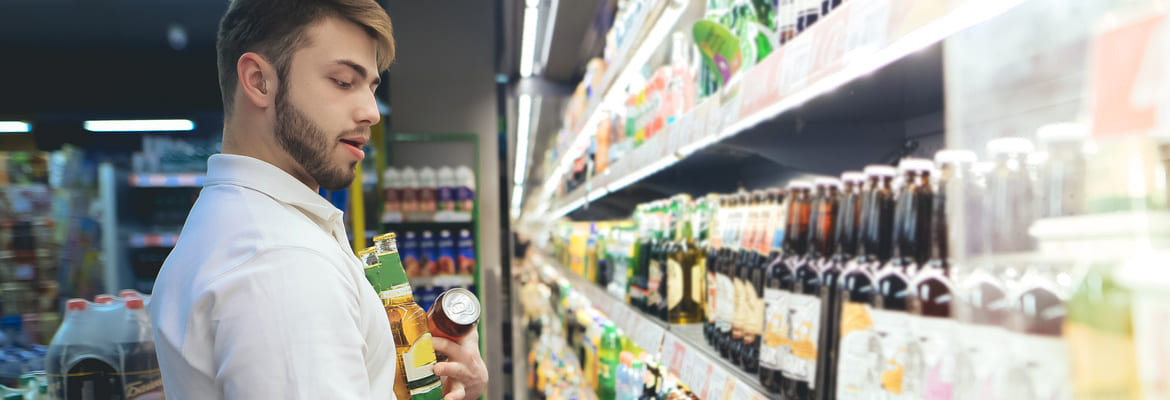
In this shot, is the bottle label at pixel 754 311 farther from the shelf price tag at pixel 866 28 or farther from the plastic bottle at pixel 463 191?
the plastic bottle at pixel 463 191

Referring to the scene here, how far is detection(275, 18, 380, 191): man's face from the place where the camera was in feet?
3.26

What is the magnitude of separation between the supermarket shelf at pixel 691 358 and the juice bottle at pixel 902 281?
0.26 meters

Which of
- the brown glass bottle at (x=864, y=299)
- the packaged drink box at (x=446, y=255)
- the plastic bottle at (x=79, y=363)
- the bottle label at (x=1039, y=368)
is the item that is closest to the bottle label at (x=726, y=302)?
the brown glass bottle at (x=864, y=299)

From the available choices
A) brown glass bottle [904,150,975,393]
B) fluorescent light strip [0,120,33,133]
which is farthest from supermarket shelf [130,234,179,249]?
brown glass bottle [904,150,975,393]

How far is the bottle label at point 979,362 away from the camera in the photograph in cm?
82

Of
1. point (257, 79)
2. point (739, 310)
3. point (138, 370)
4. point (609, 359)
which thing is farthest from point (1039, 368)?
point (609, 359)

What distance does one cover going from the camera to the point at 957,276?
1.01 meters

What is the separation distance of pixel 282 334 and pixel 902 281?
0.88 metres

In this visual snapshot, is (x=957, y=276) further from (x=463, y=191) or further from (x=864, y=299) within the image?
A: (x=463, y=191)

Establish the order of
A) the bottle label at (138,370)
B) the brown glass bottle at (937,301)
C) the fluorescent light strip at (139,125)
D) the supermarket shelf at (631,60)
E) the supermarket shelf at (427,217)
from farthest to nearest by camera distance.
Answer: the supermarket shelf at (427,217) < the fluorescent light strip at (139,125) < the supermarket shelf at (631,60) < the bottle label at (138,370) < the brown glass bottle at (937,301)

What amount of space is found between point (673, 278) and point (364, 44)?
133 centimetres

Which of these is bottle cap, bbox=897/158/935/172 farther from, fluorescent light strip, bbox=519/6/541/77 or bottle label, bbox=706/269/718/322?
fluorescent light strip, bbox=519/6/541/77

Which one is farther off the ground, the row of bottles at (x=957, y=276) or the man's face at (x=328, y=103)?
the man's face at (x=328, y=103)

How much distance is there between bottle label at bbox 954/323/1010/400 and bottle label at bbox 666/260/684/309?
1251 mm
